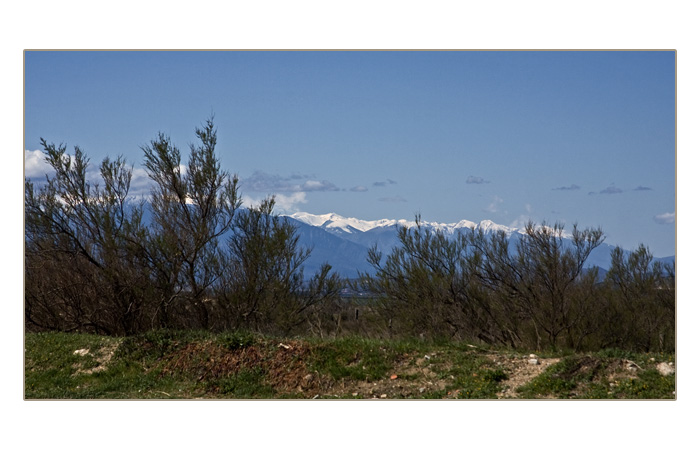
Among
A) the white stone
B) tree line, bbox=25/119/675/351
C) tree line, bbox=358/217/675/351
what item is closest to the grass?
the white stone

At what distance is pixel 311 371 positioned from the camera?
27.5 feet

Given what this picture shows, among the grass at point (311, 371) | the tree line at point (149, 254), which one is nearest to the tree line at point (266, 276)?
the tree line at point (149, 254)

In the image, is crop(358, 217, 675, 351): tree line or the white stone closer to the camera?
the white stone

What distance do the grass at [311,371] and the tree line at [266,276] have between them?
3838mm

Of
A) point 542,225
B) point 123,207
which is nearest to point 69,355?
point 123,207

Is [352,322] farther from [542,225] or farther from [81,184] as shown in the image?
[81,184]

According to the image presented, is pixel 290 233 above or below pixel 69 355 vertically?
above

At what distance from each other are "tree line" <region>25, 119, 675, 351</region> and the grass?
151 inches

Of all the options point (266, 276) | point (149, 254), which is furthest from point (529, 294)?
point (149, 254)

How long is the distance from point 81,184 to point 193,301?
155 inches

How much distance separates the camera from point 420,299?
1828 cm

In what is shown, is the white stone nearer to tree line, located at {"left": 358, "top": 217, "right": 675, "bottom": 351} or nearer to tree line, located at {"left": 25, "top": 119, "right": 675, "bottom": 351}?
tree line, located at {"left": 25, "top": 119, "right": 675, "bottom": 351}

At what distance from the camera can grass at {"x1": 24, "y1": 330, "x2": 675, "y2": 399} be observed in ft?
24.3

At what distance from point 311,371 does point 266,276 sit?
8.11m
